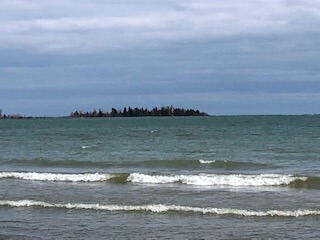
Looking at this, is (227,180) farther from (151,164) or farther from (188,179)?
(151,164)

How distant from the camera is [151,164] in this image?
30578 millimetres

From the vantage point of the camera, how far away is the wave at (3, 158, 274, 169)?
29.2 m

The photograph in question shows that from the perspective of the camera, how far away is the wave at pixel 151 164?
29.2 m

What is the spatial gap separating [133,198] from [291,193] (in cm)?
496

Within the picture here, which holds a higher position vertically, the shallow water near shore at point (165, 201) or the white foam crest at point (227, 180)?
the white foam crest at point (227, 180)

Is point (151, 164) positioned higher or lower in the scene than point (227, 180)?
lower

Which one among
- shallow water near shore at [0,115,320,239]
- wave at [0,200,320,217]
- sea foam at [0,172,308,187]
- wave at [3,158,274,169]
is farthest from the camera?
wave at [3,158,274,169]

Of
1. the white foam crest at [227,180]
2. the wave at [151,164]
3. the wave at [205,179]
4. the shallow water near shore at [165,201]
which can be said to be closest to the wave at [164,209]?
the shallow water near shore at [165,201]

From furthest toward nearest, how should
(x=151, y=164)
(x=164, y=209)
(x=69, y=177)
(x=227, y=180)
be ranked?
1. (x=151, y=164)
2. (x=69, y=177)
3. (x=227, y=180)
4. (x=164, y=209)

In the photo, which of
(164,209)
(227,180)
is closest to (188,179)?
(227,180)

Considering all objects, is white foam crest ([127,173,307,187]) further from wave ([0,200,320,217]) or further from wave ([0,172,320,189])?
wave ([0,200,320,217])

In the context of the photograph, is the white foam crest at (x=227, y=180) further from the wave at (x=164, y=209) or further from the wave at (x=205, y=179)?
the wave at (x=164, y=209)

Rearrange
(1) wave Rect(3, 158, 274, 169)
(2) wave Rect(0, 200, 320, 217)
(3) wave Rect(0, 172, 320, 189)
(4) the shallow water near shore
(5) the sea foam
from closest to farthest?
(4) the shallow water near shore < (2) wave Rect(0, 200, 320, 217) < (3) wave Rect(0, 172, 320, 189) < (5) the sea foam < (1) wave Rect(3, 158, 274, 169)

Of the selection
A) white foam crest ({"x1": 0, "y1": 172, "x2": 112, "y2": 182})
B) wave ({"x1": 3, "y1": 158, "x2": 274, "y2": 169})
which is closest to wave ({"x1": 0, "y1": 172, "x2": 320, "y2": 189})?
white foam crest ({"x1": 0, "y1": 172, "x2": 112, "y2": 182})
